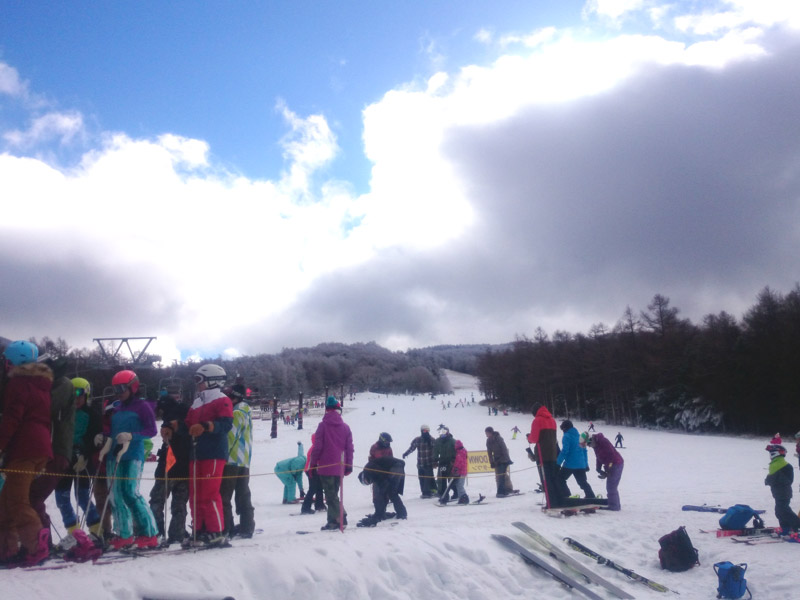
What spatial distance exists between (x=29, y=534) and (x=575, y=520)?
8.10 m

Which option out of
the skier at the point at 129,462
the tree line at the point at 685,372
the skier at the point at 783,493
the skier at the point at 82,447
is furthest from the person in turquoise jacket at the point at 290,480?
Result: the tree line at the point at 685,372

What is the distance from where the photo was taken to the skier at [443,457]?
1409 centimetres

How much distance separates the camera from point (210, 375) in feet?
21.2

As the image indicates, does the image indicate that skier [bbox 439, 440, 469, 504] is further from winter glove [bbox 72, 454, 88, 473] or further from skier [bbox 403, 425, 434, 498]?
winter glove [bbox 72, 454, 88, 473]

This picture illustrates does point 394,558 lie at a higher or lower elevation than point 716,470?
higher

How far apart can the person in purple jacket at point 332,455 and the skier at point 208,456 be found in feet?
6.72

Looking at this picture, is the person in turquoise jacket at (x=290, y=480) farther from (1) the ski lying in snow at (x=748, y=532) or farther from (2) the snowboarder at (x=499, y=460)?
(1) the ski lying in snow at (x=748, y=532)

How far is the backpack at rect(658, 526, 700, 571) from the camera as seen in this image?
7.79m

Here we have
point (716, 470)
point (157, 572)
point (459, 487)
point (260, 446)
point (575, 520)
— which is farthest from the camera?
point (260, 446)

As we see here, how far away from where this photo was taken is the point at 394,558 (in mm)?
6391

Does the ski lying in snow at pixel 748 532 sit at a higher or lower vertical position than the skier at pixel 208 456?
lower

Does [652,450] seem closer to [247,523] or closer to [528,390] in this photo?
[247,523]

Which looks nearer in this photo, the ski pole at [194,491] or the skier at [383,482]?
the ski pole at [194,491]

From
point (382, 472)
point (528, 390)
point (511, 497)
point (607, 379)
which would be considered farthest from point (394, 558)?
point (528, 390)
